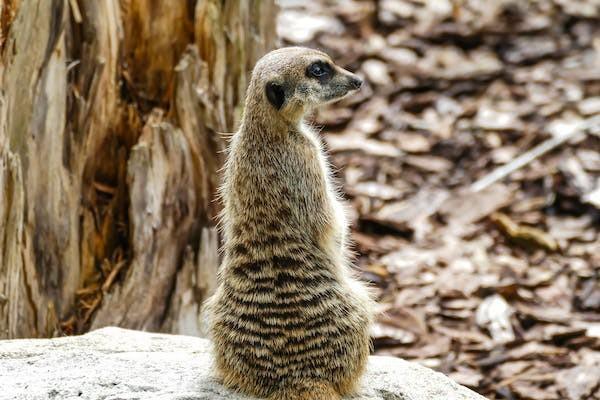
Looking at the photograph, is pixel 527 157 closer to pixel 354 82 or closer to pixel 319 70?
pixel 354 82

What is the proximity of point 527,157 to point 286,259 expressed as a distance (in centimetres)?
416

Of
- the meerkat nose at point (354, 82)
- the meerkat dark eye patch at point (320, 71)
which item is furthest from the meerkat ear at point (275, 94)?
the meerkat nose at point (354, 82)

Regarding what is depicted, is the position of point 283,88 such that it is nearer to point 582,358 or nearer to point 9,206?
point 9,206

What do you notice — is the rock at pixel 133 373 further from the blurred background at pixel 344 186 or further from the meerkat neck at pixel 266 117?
the meerkat neck at pixel 266 117

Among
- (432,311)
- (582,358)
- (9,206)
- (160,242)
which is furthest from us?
(432,311)

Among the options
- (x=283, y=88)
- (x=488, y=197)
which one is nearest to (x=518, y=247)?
(x=488, y=197)

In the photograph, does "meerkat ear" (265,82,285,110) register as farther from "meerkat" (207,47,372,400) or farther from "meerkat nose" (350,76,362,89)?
"meerkat nose" (350,76,362,89)

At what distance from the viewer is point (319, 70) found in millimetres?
4219

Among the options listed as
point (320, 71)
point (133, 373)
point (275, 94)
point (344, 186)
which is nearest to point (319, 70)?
point (320, 71)

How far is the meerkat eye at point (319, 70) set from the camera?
165 inches

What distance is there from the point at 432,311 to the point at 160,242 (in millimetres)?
1821

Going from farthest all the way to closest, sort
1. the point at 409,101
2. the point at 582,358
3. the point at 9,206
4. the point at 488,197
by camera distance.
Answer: the point at 409,101
the point at 488,197
the point at 582,358
the point at 9,206

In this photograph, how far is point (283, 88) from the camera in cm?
412

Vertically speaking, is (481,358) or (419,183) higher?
(419,183)
